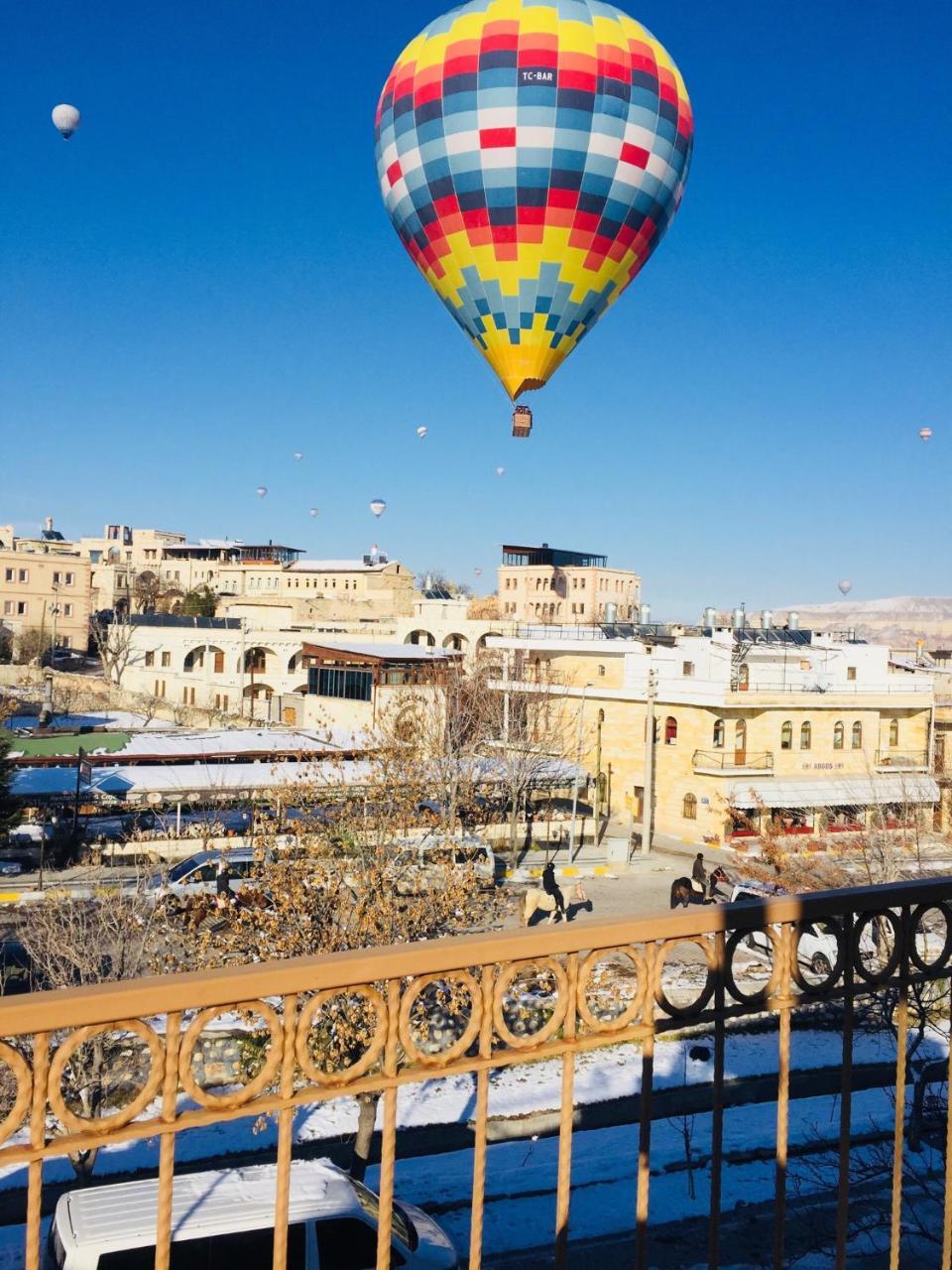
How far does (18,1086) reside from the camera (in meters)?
2.38

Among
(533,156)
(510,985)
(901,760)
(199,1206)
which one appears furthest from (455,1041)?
(901,760)

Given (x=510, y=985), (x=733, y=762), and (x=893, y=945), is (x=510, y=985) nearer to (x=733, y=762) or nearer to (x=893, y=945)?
(x=893, y=945)

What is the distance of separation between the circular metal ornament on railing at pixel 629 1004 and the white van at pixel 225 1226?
5046 mm

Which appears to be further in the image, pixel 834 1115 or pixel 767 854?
pixel 767 854

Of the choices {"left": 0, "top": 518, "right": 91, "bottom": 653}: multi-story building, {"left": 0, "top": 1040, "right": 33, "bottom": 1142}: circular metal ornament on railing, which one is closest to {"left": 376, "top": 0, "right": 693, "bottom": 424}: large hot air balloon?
{"left": 0, "top": 1040, "right": 33, "bottom": 1142}: circular metal ornament on railing

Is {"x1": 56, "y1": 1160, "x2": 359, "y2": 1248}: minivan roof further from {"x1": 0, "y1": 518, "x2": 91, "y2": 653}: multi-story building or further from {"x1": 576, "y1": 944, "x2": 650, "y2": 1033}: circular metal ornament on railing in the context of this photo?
{"x1": 0, "y1": 518, "x2": 91, "y2": 653}: multi-story building

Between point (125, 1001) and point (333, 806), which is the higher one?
point (125, 1001)

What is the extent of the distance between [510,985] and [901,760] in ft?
115

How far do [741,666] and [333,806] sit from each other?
20.2 metres

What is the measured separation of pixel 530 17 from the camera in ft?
79.3

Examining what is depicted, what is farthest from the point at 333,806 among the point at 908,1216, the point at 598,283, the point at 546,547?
the point at 546,547

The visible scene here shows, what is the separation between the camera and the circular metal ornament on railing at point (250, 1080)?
8.33 ft

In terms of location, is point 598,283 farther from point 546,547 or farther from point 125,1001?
point 546,547

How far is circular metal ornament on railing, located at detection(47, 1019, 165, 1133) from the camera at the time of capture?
2.39m
